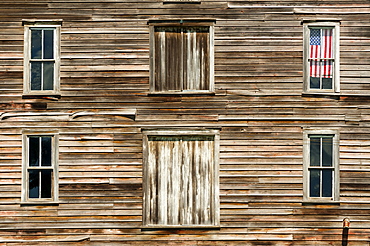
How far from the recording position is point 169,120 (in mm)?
12672

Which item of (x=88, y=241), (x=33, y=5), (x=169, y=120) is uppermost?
(x=33, y=5)

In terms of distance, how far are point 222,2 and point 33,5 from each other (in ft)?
16.7

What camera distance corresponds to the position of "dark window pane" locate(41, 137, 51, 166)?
12688 mm

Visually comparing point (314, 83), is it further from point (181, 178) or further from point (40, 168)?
point (40, 168)

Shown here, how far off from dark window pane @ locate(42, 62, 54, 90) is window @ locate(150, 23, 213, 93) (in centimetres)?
268

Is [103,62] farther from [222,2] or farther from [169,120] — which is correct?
[222,2]

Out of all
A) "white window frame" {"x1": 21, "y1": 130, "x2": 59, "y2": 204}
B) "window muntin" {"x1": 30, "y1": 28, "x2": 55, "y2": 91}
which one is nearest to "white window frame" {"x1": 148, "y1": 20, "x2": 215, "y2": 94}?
"window muntin" {"x1": 30, "y1": 28, "x2": 55, "y2": 91}

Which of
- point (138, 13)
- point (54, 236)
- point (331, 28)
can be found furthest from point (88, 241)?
point (331, 28)

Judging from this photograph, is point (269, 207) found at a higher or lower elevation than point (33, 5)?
lower

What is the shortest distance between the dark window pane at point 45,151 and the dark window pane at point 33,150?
0.14 meters

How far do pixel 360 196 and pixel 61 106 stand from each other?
26.9 feet

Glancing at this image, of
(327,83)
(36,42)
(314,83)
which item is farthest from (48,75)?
(327,83)

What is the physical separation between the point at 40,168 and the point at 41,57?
117 inches

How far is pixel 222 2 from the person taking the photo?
508 inches
